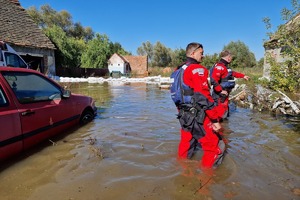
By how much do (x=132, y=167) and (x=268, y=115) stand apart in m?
5.93

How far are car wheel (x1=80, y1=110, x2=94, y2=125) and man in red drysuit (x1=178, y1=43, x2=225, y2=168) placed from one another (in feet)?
11.1

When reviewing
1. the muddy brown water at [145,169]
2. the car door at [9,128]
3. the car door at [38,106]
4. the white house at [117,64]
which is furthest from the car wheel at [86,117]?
the white house at [117,64]

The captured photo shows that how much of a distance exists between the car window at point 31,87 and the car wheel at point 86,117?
1159mm

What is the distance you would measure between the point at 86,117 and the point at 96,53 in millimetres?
42981

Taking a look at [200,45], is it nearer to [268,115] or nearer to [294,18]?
[294,18]

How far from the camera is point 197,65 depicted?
3.61 m

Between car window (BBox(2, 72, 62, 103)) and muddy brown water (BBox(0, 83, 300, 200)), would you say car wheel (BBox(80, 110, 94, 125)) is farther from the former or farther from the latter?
car window (BBox(2, 72, 62, 103))

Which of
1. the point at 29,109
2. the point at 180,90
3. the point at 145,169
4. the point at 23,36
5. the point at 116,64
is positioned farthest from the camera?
the point at 116,64

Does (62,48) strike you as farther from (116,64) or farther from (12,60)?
(12,60)

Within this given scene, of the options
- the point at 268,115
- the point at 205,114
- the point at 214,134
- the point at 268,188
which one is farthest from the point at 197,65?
the point at 268,115

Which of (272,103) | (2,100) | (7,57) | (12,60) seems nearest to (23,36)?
(12,60)

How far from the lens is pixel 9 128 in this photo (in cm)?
381

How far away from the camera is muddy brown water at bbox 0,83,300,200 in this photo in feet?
10.5

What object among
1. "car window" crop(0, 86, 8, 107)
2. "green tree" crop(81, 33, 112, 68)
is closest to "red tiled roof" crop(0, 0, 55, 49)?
"car window" crop(0, 86, 8, 107)
